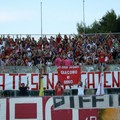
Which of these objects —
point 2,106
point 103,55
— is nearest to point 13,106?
point 2,106

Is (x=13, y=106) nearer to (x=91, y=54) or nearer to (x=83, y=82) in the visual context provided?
(x=83, y=82)

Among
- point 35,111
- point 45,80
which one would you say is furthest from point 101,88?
point 35,111

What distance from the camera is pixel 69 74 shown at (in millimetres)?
20609

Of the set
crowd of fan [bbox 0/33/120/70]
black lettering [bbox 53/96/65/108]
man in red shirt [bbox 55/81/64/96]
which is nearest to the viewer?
black lettering [bbox 53/96/65/108]

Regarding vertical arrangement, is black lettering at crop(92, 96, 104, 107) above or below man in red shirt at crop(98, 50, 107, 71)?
below

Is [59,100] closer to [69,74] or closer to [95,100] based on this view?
[95,100]

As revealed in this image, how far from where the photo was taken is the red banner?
67.3 ft

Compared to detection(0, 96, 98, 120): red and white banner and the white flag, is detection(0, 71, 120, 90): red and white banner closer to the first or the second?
the white flag

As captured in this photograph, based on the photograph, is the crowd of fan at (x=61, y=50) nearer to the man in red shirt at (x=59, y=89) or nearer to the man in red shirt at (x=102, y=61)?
the man in red shirt at (x=102, y=61)

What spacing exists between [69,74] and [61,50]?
384cm

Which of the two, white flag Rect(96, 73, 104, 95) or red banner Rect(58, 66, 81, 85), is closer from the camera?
white flag Rect(96, 73, 104, 95)

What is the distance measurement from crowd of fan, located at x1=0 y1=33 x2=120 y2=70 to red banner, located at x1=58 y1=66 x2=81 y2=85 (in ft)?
3.10

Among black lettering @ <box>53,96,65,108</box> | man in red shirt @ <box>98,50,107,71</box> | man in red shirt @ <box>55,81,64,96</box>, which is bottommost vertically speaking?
man in red shirt @ <box>55,81,64,96</box>

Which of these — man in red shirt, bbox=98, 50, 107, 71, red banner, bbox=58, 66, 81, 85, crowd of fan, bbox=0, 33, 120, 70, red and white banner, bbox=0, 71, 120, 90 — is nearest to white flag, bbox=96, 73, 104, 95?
red and white banner, bbox=0, 71, 120, 90
